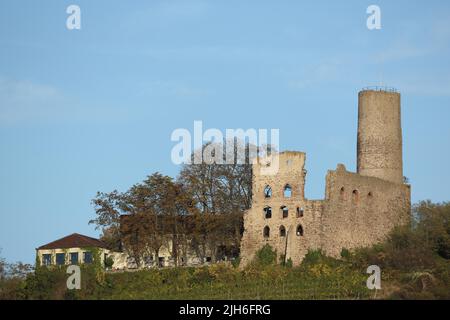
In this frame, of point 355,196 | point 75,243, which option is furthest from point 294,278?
point 75,243

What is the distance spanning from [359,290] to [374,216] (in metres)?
9.10

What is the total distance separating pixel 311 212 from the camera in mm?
76500

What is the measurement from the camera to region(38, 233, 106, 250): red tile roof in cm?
8925

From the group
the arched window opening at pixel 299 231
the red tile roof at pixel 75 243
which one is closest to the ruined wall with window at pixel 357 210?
the arched window opening at pixel 299 231

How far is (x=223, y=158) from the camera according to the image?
286 feet

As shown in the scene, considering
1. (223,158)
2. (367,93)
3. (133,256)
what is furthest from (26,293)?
(367,93)

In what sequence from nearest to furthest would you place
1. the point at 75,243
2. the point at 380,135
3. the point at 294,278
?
the point at 294,278 < the point at 380,135 < the point at 75,243

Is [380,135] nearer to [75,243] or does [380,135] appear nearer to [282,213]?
[282,213]

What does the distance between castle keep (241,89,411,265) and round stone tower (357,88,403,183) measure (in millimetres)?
1419

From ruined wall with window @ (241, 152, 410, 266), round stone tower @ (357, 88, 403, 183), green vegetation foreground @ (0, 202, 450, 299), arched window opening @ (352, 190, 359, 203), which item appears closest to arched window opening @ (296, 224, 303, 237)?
ruined wall with window @ (241, 152, 410, 266)

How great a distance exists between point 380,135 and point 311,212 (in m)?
8.34

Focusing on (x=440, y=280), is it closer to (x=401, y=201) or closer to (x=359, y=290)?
(x=359, y=290)

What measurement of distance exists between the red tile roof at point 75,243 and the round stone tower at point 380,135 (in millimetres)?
17128

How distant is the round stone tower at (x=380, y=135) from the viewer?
8225cm
